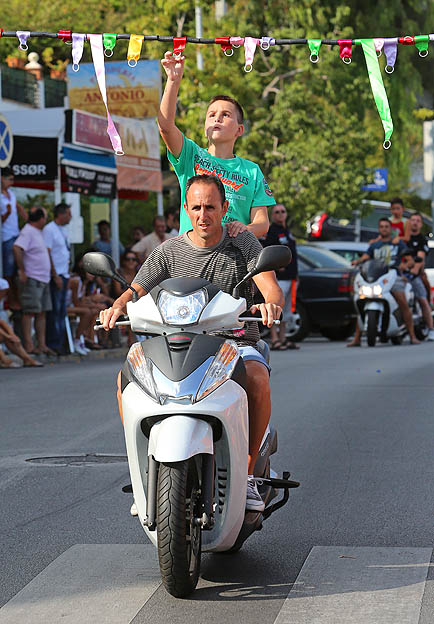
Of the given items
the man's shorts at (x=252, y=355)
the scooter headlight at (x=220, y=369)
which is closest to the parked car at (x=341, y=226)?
the man's shorts at (x=252, y=355)

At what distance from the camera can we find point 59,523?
22.4 feet

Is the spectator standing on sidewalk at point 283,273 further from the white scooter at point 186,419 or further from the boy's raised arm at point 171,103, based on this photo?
the white scooter at point 186,419

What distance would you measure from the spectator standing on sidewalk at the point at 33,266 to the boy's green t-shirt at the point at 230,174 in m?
10.9

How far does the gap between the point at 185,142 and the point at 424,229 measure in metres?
45.2

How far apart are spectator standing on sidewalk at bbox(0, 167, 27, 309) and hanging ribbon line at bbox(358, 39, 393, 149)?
875cm

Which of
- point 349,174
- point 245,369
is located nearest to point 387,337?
point 349,174

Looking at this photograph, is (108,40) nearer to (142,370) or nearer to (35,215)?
(142,370)

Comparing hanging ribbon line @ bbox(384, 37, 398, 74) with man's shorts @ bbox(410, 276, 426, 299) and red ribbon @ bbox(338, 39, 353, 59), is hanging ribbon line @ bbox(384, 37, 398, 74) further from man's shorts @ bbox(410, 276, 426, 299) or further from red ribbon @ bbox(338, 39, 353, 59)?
man's shorts @ bbox(410, 276, 426, 299)

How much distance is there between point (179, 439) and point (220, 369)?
1.26 ft

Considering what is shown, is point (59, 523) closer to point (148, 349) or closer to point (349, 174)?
point (148, 349)

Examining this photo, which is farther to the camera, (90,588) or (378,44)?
(378,44)

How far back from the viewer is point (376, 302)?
2150 centimetres

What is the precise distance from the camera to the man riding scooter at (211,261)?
5832 millimetres

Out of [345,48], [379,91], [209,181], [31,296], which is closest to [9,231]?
[31,296]
